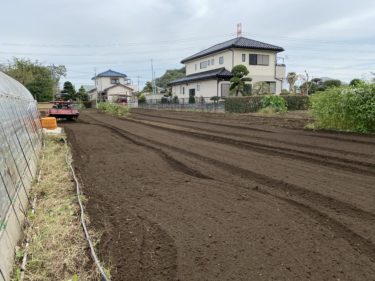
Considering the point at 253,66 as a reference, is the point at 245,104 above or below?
below

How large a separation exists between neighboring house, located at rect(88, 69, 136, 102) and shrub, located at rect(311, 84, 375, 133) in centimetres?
6126

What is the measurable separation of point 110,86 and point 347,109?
68928 millimetres

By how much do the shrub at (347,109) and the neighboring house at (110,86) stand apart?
61.3 metres

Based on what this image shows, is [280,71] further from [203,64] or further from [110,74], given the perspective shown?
[110,74]

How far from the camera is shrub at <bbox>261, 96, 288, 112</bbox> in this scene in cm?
2523

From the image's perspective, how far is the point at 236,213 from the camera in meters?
5.20

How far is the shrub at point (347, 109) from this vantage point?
13.1 m

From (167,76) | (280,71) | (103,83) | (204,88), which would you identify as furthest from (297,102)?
(167,76)

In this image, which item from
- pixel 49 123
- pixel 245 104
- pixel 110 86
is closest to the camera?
pixel 49 123

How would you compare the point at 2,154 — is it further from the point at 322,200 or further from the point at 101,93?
the point at 101,93

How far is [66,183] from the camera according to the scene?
23.2 ft

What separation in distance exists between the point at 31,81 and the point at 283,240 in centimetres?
4465

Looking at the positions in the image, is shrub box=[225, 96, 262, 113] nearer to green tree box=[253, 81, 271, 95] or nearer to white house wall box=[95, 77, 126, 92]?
green tree box=[253, 81, 271, 95]

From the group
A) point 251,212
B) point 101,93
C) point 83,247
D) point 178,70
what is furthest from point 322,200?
point 178,70
